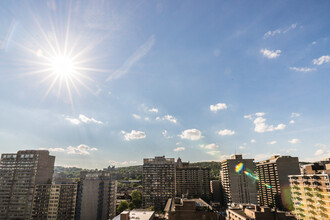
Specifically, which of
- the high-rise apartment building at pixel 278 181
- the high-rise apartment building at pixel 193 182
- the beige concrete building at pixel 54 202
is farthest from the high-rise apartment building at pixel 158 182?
the high-rise apartment building at pixel 278 181

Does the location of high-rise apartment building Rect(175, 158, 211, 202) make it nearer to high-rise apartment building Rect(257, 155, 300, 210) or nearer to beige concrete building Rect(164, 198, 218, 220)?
high-rise apartment building Rect(257, 155, 300, 210)

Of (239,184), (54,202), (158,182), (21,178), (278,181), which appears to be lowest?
(54,202)

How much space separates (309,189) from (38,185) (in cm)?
12833

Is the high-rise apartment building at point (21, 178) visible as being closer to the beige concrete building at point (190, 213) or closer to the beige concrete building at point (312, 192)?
the beige concrete building at point (190, 213)

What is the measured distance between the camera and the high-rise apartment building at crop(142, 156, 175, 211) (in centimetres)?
11788

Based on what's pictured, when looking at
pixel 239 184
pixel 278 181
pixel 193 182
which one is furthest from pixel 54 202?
pixel 278 181

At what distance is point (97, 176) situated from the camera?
104m

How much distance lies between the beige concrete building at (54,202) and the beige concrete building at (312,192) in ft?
355

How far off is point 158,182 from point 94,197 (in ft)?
131

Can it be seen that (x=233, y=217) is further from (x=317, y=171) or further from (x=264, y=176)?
(x=264, y=176)

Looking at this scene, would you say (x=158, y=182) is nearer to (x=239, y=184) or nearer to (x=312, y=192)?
(x=239, y=184)

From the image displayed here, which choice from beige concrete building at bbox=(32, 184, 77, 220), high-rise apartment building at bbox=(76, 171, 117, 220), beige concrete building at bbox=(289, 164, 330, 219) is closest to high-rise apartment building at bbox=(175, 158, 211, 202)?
high-rise apartment building at bbox=(76, 171, 117, 220)

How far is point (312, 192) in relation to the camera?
73188mm

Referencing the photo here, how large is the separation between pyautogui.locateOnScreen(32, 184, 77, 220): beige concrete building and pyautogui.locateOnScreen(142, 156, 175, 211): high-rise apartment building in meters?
41.9
